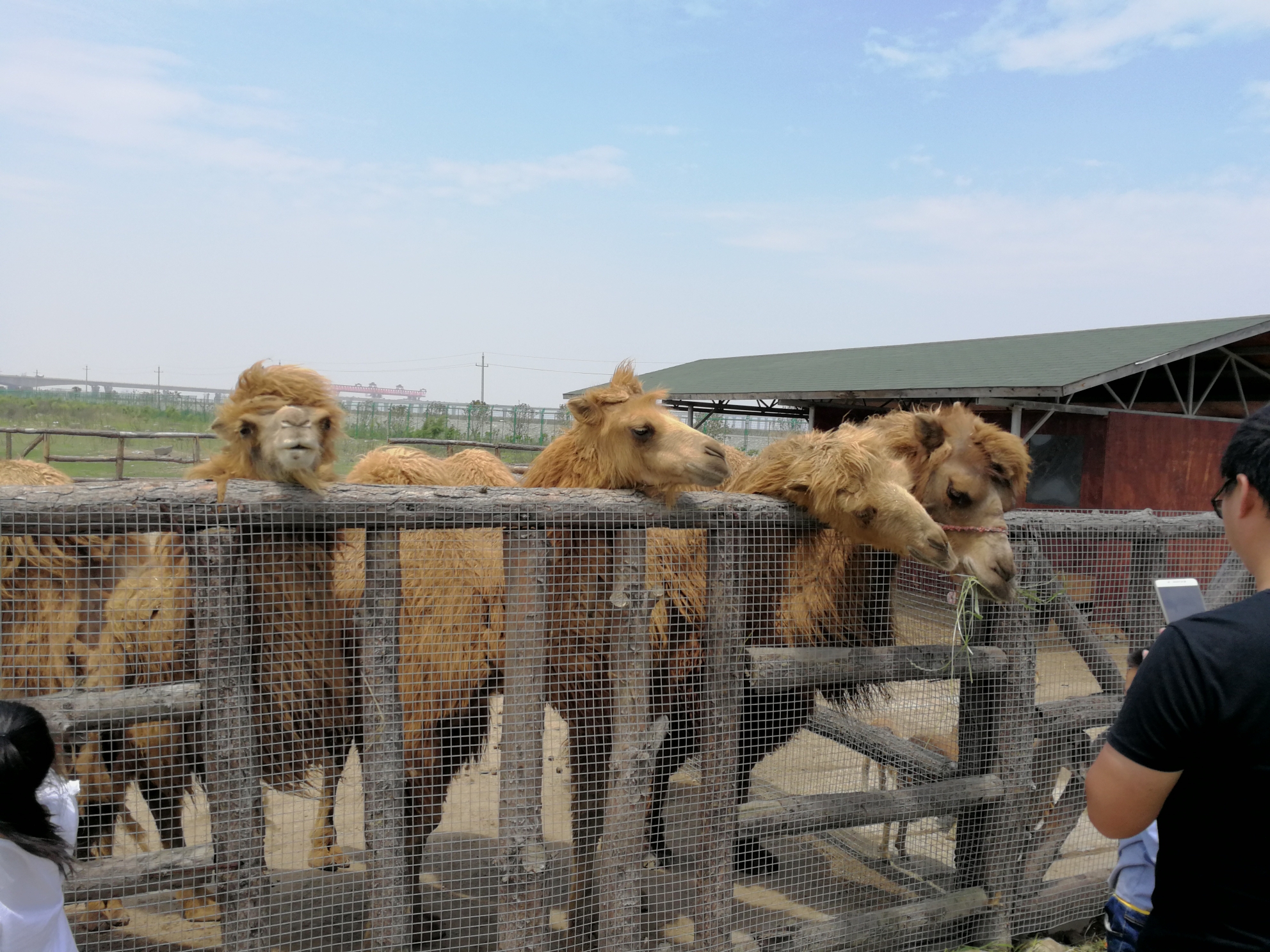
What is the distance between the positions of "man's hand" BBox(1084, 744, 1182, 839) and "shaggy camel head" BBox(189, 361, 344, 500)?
221cm

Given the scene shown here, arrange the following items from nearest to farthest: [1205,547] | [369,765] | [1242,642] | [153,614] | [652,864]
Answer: [1242,642]
[369,765]
[153,614]
[652,864]
[1205,547]

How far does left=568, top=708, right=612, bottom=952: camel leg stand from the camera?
312cm

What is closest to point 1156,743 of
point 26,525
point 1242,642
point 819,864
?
point 1242,642

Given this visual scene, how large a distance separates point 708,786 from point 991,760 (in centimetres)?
151

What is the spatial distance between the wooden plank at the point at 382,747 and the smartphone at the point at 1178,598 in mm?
2354

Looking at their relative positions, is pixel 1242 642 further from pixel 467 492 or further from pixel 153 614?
pixel 153 614

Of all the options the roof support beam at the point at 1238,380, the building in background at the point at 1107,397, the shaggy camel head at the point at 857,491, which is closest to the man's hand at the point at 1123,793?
the shaggy camel head at the point at 857,491

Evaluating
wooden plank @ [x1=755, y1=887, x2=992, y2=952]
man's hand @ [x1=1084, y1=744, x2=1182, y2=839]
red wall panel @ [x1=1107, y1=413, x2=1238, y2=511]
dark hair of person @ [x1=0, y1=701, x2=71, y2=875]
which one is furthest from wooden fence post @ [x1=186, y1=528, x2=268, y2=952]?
red wall panel @ [x1=1107, y1=413, x2=1238, y2=511]

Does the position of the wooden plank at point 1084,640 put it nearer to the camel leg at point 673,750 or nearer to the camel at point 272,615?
the camel leg at point 673,750

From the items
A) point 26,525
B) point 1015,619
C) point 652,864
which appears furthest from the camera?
point 652,864

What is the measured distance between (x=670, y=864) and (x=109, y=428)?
31053 millimetres

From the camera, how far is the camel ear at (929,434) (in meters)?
3.69

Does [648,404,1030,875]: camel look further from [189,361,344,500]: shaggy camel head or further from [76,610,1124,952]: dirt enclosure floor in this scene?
[189,361,344,500]: shaggy camel head

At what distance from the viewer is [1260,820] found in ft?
4.75
